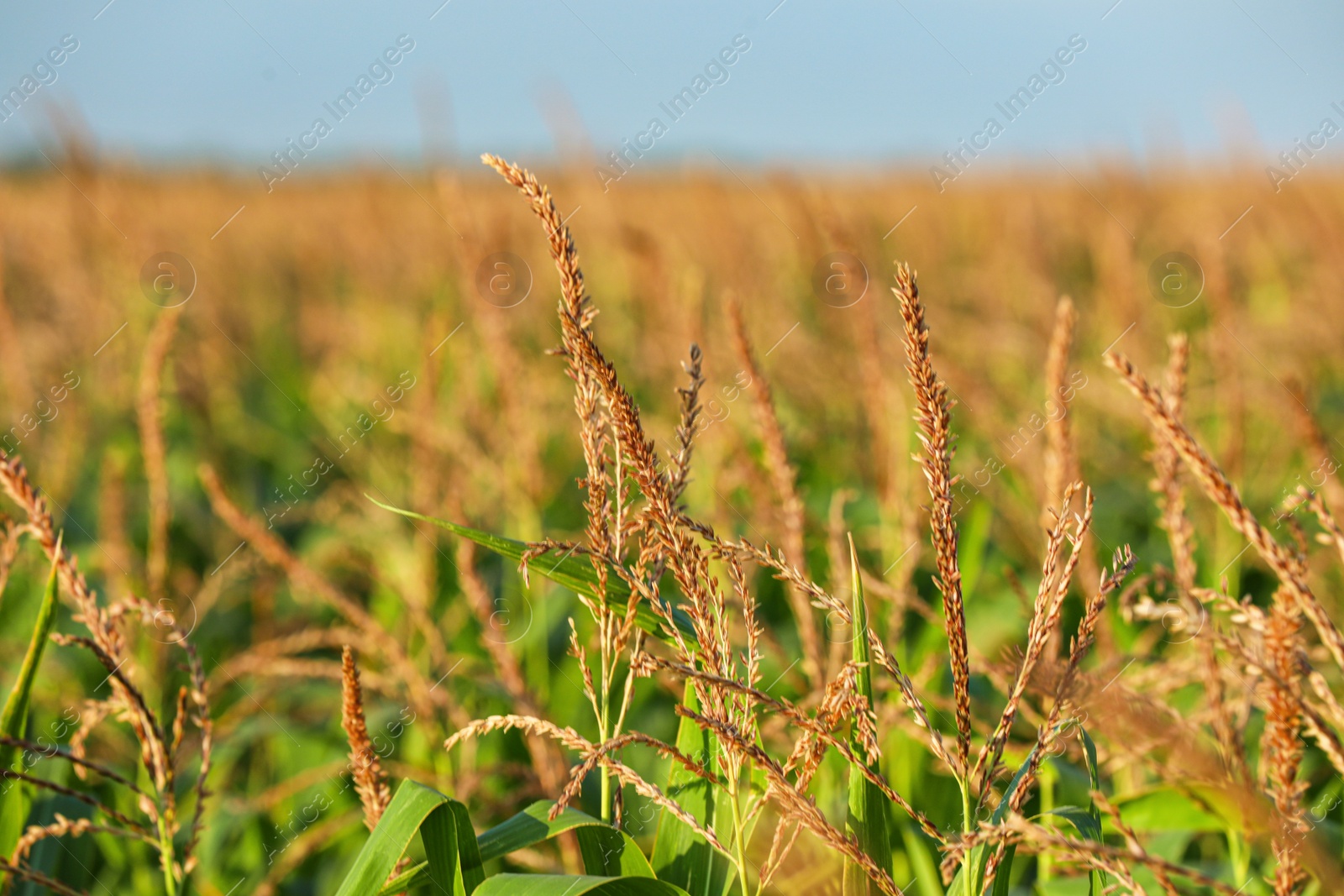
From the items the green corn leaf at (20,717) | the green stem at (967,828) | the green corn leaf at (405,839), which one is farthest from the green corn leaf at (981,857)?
the green corn leaf at (20,717)

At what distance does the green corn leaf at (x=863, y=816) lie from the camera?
92 centimetres

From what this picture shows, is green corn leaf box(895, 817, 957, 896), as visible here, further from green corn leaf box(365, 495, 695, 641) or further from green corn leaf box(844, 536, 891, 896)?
green corn leaf box(365, 495, 695, 641)

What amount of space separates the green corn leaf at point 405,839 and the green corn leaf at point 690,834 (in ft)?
0.68

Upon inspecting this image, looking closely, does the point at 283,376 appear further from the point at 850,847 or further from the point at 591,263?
the point at 850,847

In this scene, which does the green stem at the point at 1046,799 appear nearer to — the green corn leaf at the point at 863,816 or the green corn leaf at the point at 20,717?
the green corn leaf at the point at 863,816

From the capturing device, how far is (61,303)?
4.85m

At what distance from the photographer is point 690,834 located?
1.03 metres

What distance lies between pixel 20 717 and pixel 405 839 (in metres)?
0.59

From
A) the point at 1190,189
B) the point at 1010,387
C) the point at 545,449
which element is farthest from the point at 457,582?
the point at 1190,189

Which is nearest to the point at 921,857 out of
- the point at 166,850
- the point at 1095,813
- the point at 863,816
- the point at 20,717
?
the point at 1095,813

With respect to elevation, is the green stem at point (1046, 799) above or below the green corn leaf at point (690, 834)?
below

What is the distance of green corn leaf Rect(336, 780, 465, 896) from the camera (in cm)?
91

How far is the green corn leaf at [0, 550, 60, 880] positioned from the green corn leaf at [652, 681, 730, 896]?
0.69 metres

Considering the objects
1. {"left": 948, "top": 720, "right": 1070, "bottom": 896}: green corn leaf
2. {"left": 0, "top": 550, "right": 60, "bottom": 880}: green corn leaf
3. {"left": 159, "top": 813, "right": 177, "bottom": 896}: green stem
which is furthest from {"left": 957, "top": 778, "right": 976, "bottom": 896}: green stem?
{"left": 0, "top": 550, "right": 60, "bottom": 880}: green corn leaf
